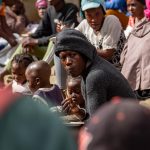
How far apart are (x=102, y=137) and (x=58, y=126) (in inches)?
6.4

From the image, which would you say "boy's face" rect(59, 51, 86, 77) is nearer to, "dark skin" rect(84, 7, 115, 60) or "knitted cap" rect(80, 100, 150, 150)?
"dark skin" rect(84, 7, 115, 60)

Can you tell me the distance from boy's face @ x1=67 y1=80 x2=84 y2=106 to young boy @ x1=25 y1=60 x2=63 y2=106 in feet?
0.64

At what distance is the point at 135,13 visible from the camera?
798 centimetres

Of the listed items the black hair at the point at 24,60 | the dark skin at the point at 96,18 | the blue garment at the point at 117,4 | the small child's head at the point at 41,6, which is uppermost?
the dark skin at the point at 96,18

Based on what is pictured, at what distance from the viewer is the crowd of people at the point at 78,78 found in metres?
2.72

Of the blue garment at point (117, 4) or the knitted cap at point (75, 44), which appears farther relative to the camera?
the blue garment at point (117, 4)

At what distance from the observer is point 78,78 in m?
6.77

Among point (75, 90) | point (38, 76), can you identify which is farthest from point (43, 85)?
point (75, 90)

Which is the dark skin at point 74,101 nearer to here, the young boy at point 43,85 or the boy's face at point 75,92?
the boy's face at point 75,92

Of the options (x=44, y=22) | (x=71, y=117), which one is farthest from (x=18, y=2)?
(x=71, y=117)

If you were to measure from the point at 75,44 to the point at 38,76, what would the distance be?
5.47ft

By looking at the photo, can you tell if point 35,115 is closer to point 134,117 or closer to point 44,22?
point 134,117

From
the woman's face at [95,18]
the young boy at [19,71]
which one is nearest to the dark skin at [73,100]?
the woman's face at [95,18]

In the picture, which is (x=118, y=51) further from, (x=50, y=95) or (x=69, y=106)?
(x=69, y=106)
